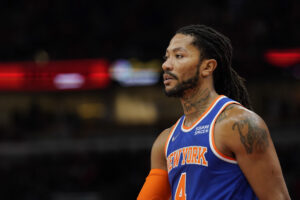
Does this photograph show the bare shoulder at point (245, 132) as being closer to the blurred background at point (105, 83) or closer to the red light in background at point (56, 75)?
the blurred background at point (105, 83)

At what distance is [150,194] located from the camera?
301 cm

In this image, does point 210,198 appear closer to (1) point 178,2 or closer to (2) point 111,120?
(1) point 178,2

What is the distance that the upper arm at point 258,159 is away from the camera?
2.45m

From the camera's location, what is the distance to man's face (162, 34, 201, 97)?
2818 millimetres

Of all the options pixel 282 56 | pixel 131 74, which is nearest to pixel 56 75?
pixel 131 74

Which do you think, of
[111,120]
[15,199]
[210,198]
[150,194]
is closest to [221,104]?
[210,198]

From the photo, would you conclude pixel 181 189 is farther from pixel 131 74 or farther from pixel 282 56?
pixel 131 74

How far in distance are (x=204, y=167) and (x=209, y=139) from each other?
15cm

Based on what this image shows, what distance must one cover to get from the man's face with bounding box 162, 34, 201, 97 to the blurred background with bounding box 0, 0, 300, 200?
6.77 metres

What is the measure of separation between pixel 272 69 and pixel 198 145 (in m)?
7.59

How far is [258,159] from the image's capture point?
8.07 ft

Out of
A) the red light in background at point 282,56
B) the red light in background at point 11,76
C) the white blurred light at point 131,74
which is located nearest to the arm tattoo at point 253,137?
the red light in background at point 282,56

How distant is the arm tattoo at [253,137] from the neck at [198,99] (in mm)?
388

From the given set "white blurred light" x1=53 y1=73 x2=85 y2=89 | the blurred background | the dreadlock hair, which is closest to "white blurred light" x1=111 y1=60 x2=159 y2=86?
the blurred background
